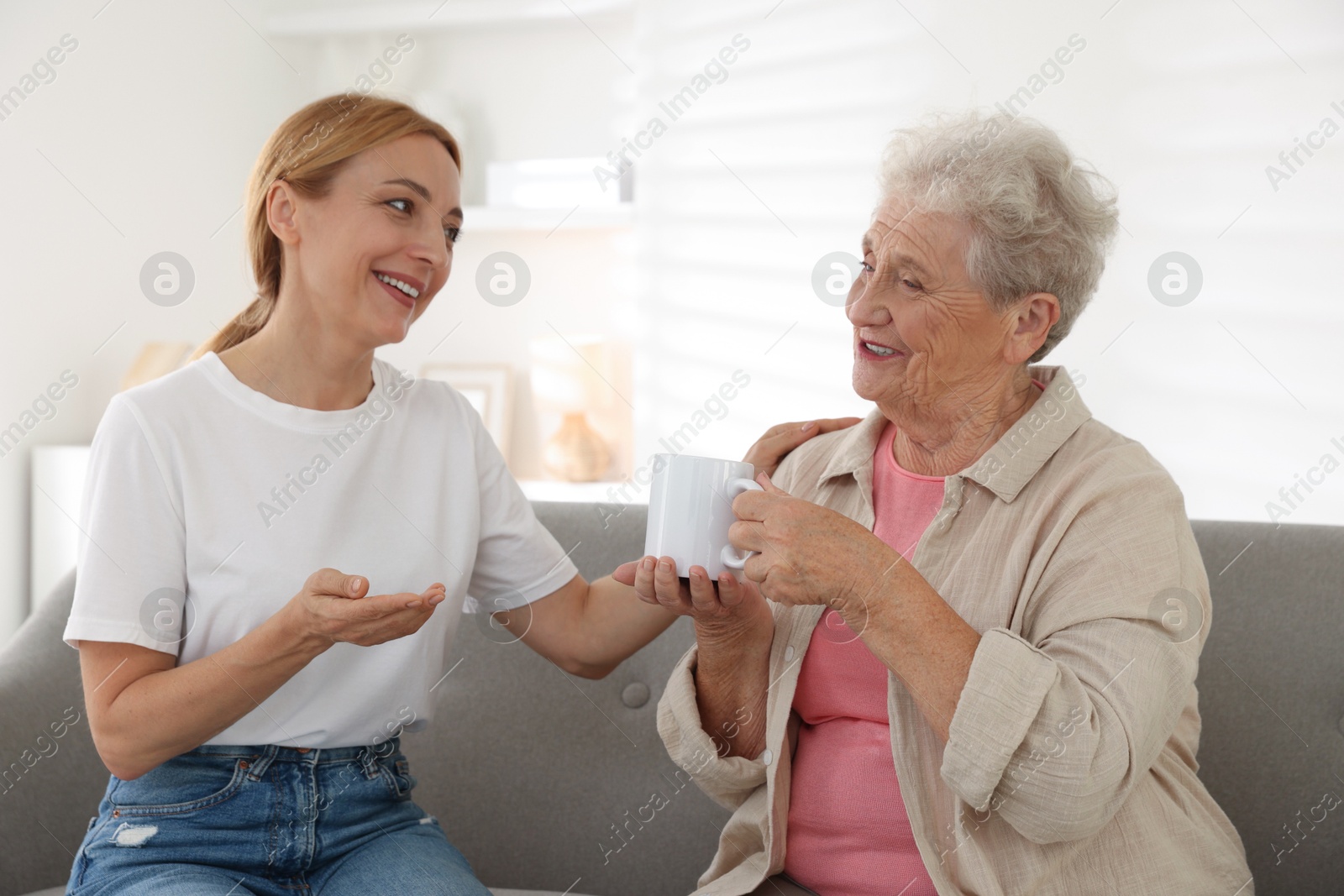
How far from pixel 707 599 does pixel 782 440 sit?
1.42 feet

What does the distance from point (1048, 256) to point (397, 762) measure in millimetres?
1022

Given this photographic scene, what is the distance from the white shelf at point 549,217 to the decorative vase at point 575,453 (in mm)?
634

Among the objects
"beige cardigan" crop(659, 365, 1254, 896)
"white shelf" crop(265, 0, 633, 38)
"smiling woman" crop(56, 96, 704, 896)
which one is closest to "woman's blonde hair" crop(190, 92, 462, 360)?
"smiling woman" crop(56, 96, 704, 896)

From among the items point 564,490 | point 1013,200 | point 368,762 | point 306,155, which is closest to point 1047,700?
point 1013,200

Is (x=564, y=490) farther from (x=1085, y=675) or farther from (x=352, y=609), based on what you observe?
(x=1085, y=675)

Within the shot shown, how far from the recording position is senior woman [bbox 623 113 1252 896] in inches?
40.9

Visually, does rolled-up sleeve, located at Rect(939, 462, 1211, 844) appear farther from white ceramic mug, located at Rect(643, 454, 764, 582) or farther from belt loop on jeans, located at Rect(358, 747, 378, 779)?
belt loop on jeans, located at Rect(358, 747, 378, 779)

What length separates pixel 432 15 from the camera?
12.1ft

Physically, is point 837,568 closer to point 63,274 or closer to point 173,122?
point 63,274

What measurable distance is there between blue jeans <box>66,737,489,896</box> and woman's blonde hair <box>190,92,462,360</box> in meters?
0.53

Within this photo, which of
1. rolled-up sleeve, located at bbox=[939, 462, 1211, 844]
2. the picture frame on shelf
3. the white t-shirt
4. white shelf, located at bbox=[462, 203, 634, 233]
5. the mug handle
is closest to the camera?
rolled-up sleeve, located at bbox=[939, 462, 1211, 844]

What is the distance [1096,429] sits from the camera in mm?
1267

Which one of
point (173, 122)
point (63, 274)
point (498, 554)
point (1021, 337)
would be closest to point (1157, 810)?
point (1021, 337)

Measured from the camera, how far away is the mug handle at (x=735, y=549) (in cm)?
110
